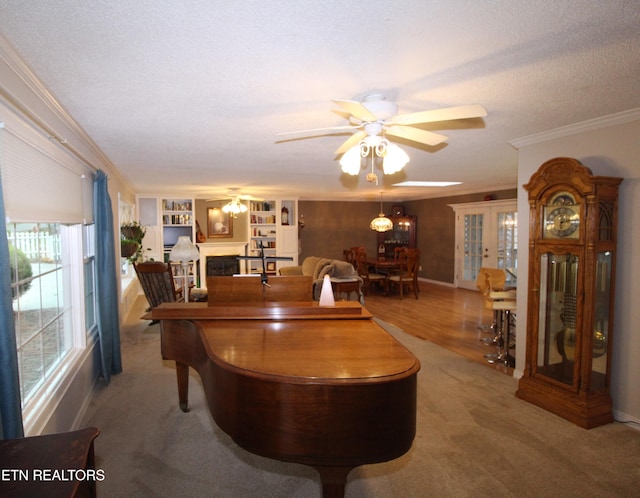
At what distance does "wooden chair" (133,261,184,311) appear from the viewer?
16.8ft

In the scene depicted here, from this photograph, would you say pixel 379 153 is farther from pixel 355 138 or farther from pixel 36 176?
pixel 36 176

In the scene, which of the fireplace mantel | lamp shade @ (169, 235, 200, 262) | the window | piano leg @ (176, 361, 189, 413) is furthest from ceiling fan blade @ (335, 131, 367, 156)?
the fireplace mantel

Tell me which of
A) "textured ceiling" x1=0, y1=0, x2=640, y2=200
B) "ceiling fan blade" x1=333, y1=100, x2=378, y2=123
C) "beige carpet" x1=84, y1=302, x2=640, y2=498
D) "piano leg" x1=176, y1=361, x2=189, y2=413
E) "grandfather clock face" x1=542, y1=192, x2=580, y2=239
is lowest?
"beige carpet" x1=84, y1=302, x2=640, y2=498

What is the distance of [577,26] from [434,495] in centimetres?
235

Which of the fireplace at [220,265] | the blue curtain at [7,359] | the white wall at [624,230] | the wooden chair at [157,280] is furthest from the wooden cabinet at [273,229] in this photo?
the blue curtain at [7,359]

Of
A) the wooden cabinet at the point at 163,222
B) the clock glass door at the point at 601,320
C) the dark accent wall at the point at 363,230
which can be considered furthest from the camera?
the dark accent wall at the point at 363,230

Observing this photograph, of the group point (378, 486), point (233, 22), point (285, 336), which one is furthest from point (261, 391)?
point (233, 22)

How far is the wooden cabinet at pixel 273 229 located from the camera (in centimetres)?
913

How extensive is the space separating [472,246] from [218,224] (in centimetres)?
597

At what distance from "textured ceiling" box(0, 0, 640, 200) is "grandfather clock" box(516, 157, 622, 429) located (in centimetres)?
53

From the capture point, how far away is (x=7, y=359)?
4.78 feet

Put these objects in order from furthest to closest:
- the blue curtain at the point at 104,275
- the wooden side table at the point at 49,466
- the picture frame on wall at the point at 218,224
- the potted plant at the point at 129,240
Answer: the picture frame on wall at the point at 218,224, the potted plant at the point at 129,240, the blue curtain at the point at 104,275, the wooden side table at the point at 49,466

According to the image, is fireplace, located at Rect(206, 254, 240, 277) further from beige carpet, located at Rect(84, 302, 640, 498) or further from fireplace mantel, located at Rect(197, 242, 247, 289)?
beige carpet, located at Rect(84, 302, 640, 498)

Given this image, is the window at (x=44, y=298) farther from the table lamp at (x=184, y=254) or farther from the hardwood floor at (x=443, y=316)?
the hardwood floor at (x=443, y=316)
